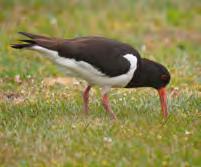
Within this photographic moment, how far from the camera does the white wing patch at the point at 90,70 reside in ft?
27.2

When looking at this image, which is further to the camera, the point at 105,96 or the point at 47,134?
the point at 105,96

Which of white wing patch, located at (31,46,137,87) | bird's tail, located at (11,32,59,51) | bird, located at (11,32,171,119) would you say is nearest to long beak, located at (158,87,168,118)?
bird, located at (11,32,171,119)

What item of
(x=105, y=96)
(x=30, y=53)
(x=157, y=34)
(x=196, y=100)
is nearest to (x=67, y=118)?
(x=105, y=96)

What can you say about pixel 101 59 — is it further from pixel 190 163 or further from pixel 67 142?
pixel 190 163

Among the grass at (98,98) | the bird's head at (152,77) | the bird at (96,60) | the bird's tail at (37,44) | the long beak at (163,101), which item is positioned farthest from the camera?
the bird's head at (152,77)

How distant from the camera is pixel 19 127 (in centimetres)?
809

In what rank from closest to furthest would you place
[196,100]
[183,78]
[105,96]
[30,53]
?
1. [105,96]
2. [196,100]
3. [183,78]
4. [30,53]

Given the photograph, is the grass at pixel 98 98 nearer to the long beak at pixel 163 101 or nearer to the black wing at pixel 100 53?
the long beak at pixel 163 101

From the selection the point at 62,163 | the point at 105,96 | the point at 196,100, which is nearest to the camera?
the point at 62,163

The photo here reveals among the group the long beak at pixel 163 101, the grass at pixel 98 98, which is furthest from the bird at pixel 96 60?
the grass at pixel 98 98

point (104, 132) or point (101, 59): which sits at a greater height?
point (101, 59)

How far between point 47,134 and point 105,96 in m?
1.28

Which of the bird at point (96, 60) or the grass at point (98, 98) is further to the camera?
the bird at point (96, 60)

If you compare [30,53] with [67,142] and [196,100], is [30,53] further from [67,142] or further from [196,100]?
[67,142]
